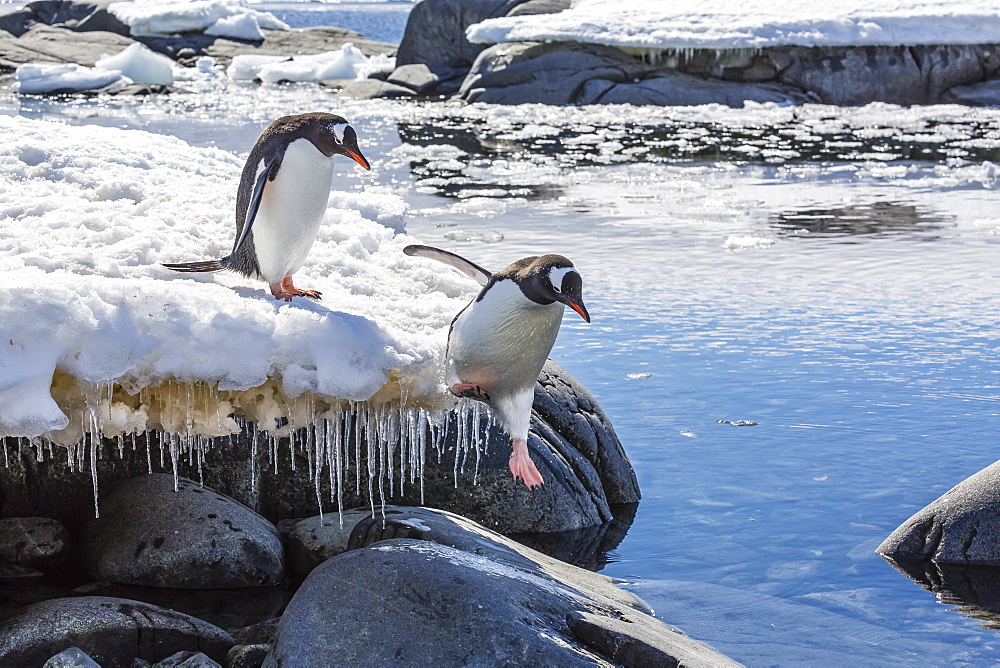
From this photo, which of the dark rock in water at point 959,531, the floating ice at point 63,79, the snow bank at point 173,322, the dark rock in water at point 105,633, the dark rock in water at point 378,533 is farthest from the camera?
the floating ice at point 63,79

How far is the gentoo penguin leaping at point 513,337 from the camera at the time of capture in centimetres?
337

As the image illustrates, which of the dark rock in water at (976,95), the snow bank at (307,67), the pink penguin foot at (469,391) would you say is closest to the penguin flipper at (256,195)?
the pink penguin foot at (469,391)

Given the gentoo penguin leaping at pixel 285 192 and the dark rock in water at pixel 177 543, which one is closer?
the gentoo penguin leaping at pixel 285 192

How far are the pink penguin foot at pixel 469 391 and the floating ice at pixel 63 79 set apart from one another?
22.8m

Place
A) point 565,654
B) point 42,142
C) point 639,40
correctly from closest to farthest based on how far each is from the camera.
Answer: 1. point 565,654
2. point 42,142
3. point 639,40

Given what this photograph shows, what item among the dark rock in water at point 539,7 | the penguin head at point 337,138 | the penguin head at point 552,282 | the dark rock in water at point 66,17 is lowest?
the dark rock in water at point 66,17

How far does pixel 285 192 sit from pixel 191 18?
32.7 meters

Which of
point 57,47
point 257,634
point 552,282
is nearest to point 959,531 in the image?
point 552,282

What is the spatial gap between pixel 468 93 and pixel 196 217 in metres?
18.6

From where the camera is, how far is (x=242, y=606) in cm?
421

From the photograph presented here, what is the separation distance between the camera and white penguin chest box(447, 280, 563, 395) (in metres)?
3.48

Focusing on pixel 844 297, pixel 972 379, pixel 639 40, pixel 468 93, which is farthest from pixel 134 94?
pixel 972 379

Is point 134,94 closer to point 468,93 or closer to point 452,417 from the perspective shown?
point 468,93

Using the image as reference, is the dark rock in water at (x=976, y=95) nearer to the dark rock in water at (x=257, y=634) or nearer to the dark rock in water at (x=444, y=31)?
the dark rock in water at (x=444, y=31)
